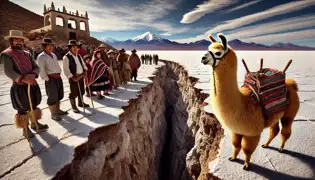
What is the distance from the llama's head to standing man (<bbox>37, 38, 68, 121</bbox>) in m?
3.12

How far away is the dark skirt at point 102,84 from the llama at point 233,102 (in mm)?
4154

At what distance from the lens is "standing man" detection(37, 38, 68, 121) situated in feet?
11.2

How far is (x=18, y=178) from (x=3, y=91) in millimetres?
5815

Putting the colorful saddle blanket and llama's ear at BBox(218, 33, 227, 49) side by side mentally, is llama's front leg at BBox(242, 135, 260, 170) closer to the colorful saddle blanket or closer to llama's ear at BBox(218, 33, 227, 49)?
the colorful saddle blanket

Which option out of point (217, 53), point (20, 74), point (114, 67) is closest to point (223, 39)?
point (217, 53)

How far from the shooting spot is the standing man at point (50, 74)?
3.42 meters

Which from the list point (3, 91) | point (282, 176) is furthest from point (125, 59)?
point (282, 176)

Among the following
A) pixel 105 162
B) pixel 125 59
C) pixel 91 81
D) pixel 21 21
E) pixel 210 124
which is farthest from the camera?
pixel 21 21

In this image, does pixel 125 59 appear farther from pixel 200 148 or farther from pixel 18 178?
pixel 18 178

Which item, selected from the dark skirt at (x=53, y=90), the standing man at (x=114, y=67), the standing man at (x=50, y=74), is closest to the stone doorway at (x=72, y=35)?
the standing man at (x=114, y=67)

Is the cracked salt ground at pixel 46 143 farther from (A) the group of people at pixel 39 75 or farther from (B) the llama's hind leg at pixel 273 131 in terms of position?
(B) the llama's hind leg at pixel 273 131

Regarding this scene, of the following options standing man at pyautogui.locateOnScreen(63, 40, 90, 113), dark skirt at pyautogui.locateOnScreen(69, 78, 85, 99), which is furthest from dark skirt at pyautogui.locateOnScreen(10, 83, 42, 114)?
dark skirt at pyautogui.locateOnScreen(69, 78, 85, 99)

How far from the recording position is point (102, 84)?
17.8 feet

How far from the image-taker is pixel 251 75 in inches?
87.6
